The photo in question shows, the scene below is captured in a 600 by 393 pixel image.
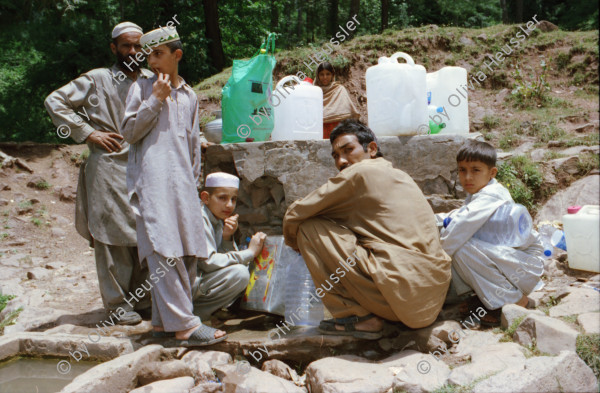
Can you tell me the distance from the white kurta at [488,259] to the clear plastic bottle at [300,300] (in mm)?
839

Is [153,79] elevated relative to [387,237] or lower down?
elevated

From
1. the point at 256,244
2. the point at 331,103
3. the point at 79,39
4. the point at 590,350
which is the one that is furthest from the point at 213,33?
the point at 590,350

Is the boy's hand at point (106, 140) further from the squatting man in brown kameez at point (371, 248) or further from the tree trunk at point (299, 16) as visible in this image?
the tree trunk at point (299, 16)

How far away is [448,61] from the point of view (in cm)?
930

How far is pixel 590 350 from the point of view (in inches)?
86.5

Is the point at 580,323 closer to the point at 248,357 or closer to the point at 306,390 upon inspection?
the point at 306,390

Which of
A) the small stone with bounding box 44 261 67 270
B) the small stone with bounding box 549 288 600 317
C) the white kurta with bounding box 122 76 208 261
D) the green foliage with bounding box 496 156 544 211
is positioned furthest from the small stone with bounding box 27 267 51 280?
the green foliage with bounding box 496 156 544 211

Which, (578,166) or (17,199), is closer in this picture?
(578,166)

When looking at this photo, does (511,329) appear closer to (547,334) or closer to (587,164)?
(547,334)

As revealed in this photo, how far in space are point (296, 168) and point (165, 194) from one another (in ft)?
4.52

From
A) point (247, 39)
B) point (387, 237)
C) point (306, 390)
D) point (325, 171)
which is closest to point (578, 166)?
point (325, 171)

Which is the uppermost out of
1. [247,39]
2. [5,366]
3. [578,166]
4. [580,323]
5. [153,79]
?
[247,39]

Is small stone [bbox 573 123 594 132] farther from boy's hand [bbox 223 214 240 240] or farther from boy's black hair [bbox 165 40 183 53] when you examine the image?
boy's black hair [bbox 165 40 183 53]

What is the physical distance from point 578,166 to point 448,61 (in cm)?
516
